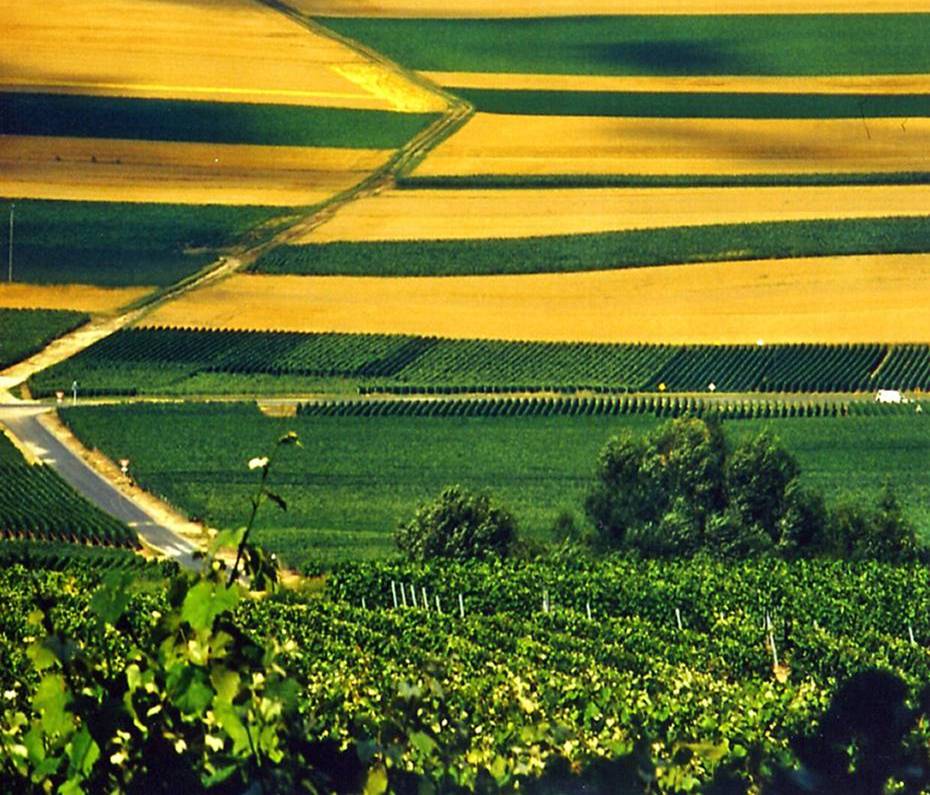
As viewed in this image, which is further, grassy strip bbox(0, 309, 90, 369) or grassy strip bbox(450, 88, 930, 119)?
grassy strip bbox(450, 88, 930, 119)

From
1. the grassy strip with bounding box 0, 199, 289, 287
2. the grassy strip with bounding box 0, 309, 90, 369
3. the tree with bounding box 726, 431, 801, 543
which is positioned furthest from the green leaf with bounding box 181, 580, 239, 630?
the grassy strip with bounding box 0, 199, 289, 287

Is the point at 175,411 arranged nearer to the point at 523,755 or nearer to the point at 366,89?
the point at 366,89

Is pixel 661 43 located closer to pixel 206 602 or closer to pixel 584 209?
pixel 584 209

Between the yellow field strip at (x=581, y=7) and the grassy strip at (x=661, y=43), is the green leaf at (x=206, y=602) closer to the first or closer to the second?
the grassy strip at (x=661, y=43)

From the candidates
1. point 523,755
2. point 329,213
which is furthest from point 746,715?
point 329,213

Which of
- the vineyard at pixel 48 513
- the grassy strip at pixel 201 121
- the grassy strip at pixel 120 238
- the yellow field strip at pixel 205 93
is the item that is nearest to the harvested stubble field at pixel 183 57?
the yellow field strip at pixel 205 93

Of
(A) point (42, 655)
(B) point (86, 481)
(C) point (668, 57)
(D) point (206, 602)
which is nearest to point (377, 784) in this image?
(D) point (206, 602)

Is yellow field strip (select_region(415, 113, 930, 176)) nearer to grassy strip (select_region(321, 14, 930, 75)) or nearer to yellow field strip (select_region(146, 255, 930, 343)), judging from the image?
grassy strip (select_region(321, 14, 930, 75))
